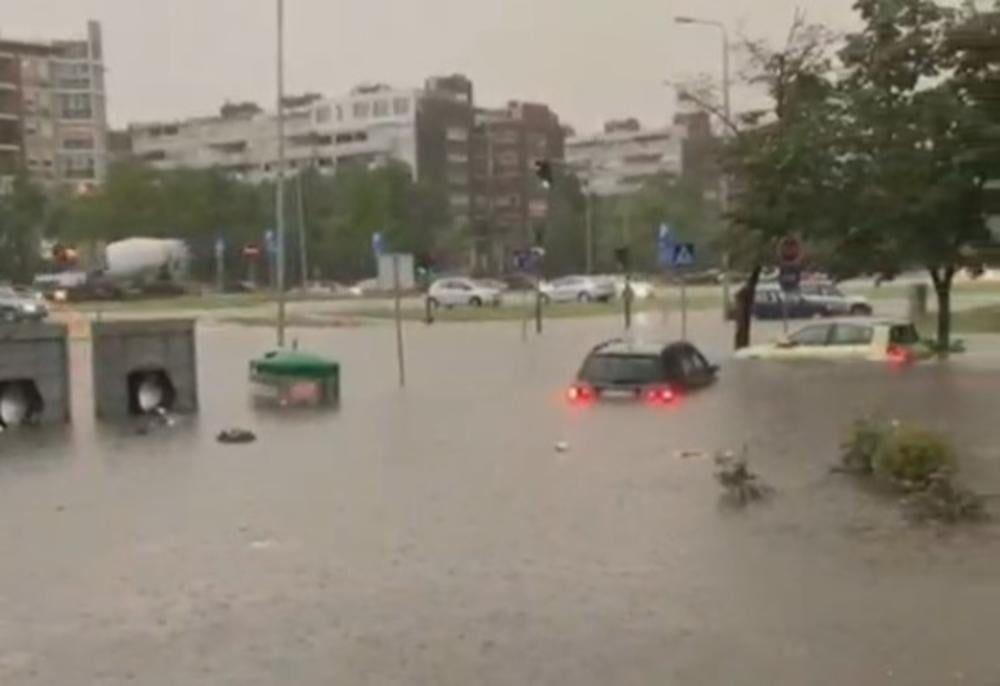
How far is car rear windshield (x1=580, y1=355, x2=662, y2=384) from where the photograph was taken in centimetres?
2923

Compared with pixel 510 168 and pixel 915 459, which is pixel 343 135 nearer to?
pixel 510 168

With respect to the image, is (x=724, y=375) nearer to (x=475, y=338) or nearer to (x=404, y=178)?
(x=475, y=338)

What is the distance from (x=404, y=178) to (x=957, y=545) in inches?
3924

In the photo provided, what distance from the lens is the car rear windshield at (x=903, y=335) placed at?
37812mm

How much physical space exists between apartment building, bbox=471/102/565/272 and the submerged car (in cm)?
10140

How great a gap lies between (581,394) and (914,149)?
14.6 metres

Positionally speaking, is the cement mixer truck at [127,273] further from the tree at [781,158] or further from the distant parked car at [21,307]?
the tree at [781,158]

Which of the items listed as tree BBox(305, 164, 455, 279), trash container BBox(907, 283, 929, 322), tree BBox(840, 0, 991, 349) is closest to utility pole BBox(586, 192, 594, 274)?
tree BBox(305, 164, 455, 279)

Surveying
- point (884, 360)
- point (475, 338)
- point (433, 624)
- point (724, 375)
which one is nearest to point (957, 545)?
point (433, 624)

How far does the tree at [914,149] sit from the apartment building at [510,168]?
297 feet

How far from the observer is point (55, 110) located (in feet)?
490

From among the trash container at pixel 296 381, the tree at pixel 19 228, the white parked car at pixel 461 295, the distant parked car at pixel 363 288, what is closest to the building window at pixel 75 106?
the tree at pixel 19 228

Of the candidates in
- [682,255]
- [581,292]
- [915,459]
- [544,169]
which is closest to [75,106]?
[581,292]

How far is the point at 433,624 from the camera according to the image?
1195 cm
